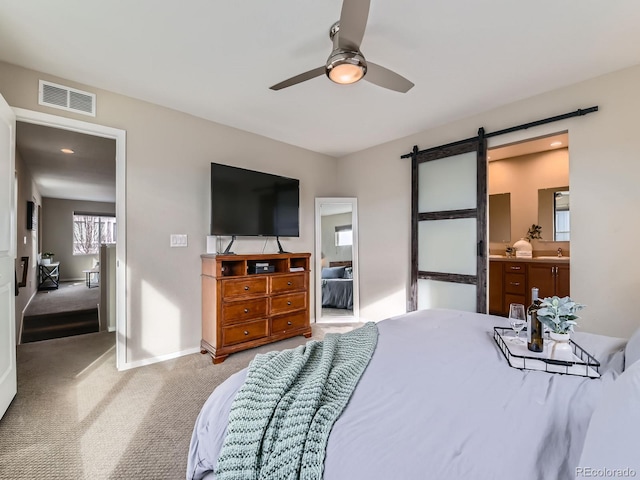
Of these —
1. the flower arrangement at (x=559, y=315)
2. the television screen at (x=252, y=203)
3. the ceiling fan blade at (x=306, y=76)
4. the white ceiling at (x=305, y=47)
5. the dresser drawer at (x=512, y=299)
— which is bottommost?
the dresser drawer at (x=512, y=299)

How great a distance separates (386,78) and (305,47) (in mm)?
651

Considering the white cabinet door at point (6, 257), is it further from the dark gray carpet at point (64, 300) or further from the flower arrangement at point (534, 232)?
the flower arrangement at point (534, 232)

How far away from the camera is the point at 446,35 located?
2037 millimetres

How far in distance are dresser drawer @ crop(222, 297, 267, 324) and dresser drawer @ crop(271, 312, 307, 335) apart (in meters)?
0.19

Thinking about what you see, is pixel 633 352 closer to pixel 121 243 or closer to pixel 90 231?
pixel 121 243

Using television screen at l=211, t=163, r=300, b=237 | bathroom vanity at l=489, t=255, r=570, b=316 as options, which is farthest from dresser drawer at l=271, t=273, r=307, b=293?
Answer: bathroom vanity at l=489, t=255, r=570, b=316

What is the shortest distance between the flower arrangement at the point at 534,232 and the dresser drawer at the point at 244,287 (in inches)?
159

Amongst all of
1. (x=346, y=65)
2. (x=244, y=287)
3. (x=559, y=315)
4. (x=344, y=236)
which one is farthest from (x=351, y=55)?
(x=344, y=236)

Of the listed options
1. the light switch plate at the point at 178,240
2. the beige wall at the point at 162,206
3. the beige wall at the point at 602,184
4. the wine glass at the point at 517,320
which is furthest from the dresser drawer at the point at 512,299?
the light switch plate at the point at 178,240

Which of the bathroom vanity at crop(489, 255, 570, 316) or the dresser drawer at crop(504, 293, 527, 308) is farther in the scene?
the dresser drawer at crop(504, 293, 527, 308)

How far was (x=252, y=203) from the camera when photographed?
3.49 meters

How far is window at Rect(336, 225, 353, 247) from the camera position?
14.9ft

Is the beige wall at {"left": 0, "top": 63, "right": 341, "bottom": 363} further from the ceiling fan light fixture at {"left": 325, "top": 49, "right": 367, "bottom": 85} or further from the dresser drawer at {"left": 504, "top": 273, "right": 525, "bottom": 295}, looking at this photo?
the dresser drawer at {"left": 504, "top": 273, "right": 525, "bottom": 295}

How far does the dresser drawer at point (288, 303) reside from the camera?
3367 millimetres
